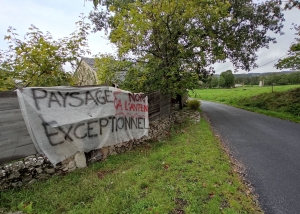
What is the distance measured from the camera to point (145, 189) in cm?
330

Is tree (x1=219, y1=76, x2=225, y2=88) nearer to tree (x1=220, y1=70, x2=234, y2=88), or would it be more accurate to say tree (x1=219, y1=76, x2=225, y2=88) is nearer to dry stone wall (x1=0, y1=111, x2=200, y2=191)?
tree (x1=220, y1=70, x2=234, y2=88)

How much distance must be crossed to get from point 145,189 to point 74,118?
2.18m

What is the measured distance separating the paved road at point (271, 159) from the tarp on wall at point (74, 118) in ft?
11.9

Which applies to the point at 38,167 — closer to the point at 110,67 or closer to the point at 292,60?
the point at 110,67

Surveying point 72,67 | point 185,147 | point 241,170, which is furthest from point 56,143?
point 241,170

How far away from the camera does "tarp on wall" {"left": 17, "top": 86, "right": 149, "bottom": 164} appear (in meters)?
3.29

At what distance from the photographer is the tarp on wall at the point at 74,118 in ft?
10.8

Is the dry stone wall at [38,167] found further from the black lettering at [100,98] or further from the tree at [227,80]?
the tree at [227,80]

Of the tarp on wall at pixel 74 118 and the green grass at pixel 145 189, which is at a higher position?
the tarp on wall at pixel 74 118

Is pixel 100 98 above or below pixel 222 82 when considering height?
below

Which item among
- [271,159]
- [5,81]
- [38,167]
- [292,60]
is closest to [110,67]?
[5,81]

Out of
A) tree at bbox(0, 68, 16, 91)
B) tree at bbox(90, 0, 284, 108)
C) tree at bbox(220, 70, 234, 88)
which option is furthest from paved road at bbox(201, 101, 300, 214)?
tree at bbox(220, 70, 234, 88)

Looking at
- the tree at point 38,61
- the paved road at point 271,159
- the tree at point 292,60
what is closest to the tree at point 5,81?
the tree at point 38,61

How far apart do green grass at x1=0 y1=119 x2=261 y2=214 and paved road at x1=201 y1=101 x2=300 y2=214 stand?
0.42 meters
